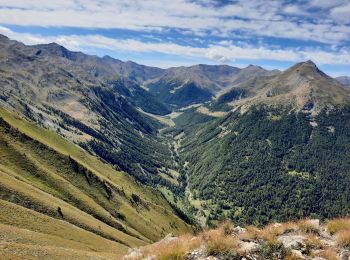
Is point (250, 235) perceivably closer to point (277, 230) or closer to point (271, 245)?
point (271, 245)

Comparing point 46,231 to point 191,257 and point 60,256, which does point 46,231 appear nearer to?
point 60,256

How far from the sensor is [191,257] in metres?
29.2

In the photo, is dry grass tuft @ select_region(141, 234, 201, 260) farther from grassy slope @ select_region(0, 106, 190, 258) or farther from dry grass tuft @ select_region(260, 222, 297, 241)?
grassy slope @ select_region(0, 106, 190, 258)

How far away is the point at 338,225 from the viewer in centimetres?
3300

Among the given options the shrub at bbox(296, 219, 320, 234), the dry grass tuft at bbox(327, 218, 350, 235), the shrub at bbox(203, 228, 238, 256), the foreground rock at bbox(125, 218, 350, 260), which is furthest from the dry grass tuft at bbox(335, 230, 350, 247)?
the shrub at bbox(203, 228, 238, 256)

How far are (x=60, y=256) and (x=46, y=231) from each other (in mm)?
38540

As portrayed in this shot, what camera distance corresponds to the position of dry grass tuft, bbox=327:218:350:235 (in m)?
32.5

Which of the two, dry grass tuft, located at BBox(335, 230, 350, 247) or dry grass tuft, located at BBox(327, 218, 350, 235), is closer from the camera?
dry grass tuft, located at BBox(335, 230, 350, 247)

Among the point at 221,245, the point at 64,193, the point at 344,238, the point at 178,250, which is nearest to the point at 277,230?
the point at 344,238

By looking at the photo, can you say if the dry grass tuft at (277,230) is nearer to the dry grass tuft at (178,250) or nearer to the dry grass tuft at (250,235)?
the dry grass tuft at (250,235)

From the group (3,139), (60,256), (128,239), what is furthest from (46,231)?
(3,139)

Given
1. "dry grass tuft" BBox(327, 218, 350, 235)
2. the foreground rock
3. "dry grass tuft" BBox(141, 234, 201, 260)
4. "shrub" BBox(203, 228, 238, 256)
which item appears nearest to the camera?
the foreground rock

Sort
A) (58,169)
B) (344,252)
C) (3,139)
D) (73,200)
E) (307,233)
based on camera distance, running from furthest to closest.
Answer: (58,169)
(3,139)
(73,200)
(307,233)
(344,252)

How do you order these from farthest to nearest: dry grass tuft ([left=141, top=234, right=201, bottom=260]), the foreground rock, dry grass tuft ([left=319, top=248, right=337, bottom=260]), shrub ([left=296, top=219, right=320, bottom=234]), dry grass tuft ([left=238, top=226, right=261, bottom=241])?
shrub ([left=296, top=219, right=320, bottom=234]) < dry grass tuft ([left=238, top=226, right=261, bottom=241]) < dry grass tuft ([left=141, top=234, right=201, bottom=260]) < the foreground rock < dry grass tuft ([left=319, top=248, right=337, bottom=260])
